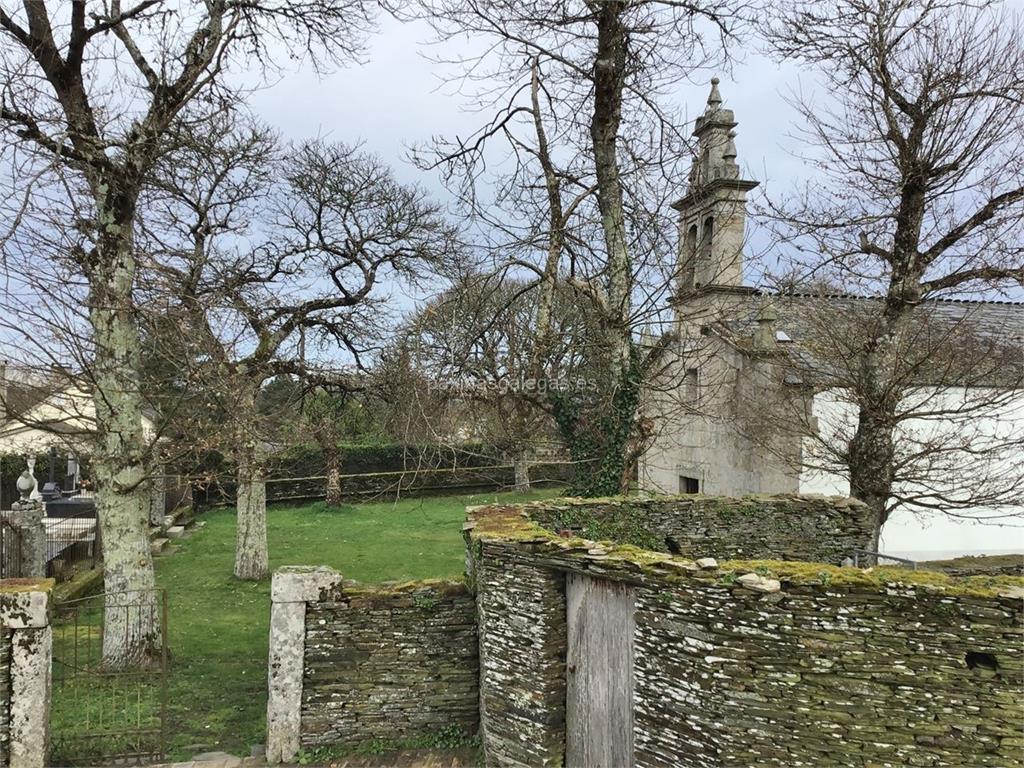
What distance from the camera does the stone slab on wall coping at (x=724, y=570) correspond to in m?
4.94

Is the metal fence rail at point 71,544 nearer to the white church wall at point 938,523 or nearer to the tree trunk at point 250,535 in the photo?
the tree trunk at point 250,535

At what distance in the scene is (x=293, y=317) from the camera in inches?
567

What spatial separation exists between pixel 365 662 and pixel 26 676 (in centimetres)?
326

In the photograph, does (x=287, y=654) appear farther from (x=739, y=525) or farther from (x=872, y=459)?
(x=872, y=459)

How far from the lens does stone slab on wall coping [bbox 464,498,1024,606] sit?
16.2ft

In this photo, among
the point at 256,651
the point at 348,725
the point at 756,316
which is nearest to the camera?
the point at 348,725

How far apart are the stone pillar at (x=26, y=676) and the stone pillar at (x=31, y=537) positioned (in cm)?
560

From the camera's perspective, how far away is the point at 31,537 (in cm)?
1154

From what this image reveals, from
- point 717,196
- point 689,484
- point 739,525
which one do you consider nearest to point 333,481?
point 689,484

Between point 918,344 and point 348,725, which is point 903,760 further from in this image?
point 918,344

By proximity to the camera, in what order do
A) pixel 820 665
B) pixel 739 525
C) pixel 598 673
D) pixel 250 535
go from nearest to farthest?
pixel 820 665, pixel 598 673, pixel 739 525, pixel 250 535

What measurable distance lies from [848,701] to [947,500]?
7554 millimetres

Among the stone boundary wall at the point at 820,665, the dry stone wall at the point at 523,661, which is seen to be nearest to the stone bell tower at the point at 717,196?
the dry stone wall at the point at 523,661

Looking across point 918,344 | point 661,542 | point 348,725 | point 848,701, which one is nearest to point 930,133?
point 918,344
